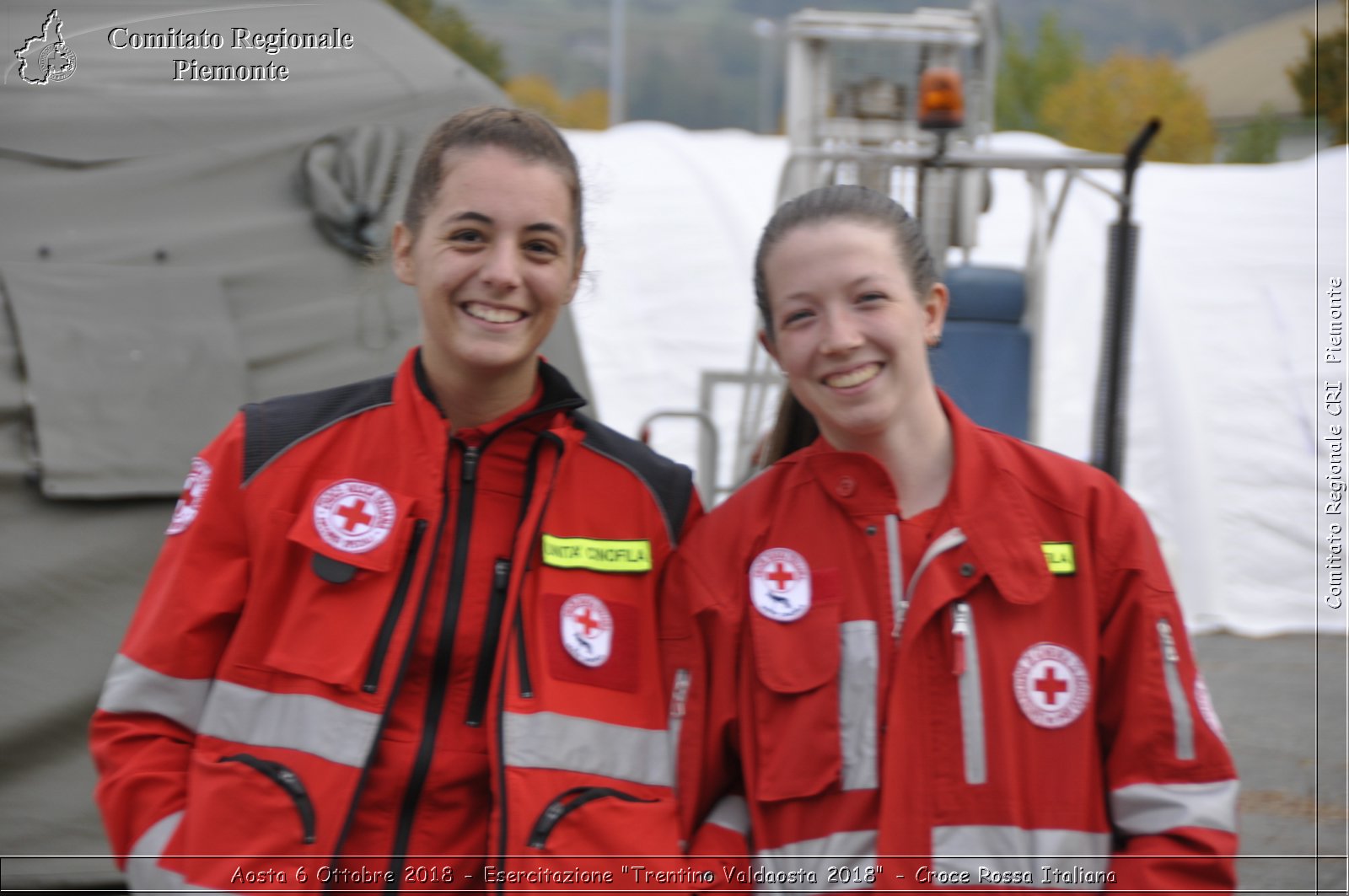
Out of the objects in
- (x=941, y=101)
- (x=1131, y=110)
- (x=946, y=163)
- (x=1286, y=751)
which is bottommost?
(x=1286, y=751)

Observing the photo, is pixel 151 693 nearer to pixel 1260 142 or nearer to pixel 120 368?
pixel 120 368

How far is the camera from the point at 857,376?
1791mm

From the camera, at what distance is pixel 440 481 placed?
1.84m

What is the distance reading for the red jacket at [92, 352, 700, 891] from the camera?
1677mm

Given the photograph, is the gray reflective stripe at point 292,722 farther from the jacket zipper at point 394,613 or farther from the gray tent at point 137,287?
the gray tent at point 137,287

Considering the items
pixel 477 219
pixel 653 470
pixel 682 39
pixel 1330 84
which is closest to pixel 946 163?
pixel 653 470

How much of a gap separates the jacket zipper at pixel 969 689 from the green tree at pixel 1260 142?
20854mm

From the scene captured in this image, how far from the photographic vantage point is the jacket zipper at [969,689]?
65.3 inches

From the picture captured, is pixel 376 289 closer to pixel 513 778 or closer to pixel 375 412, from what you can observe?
pixel 375 412

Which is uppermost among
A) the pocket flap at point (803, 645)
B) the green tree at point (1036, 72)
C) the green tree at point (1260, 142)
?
the green tree at point (1036, 72)

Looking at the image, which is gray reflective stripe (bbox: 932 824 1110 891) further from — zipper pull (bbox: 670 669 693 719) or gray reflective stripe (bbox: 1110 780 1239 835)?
zipper pull (bbox: 670 669 693 719)

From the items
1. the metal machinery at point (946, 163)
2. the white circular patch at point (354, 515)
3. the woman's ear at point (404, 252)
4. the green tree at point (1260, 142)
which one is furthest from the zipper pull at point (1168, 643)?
the green tree at point (1260, 142)

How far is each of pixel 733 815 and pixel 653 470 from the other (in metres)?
0.54

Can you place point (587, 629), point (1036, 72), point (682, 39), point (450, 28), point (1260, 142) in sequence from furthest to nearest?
point (682, 39), point (1036, 72), point (1260, 142), point (450, 28), point (587, 629)
